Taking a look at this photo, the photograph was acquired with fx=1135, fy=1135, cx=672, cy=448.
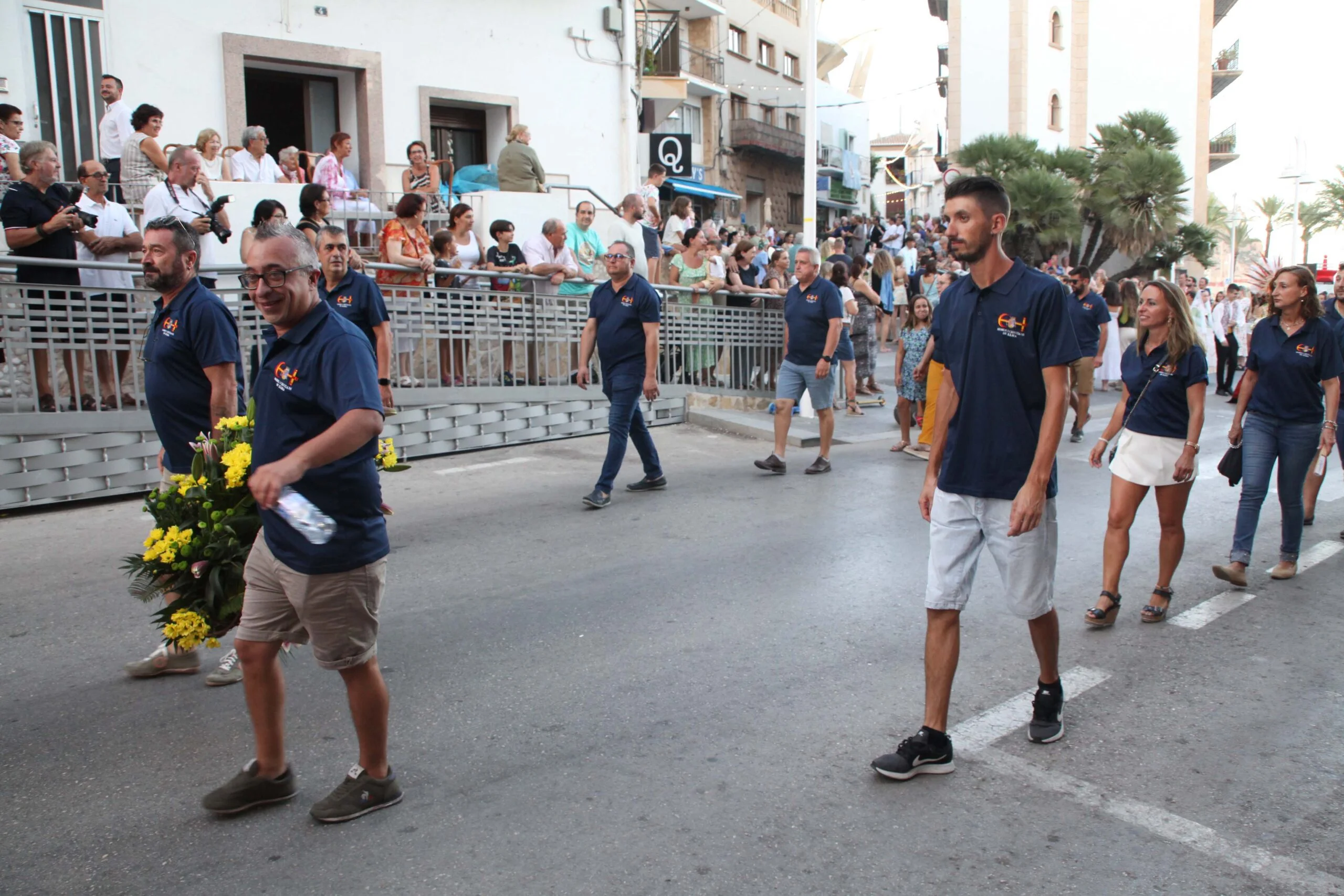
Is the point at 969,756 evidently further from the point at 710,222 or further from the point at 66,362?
the point at 710,222

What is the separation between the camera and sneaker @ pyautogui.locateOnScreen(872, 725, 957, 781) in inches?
152

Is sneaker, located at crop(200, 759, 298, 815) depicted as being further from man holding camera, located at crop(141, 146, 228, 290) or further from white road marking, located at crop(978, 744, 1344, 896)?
man holding camera, located at crop(141, 146, 228, 290)

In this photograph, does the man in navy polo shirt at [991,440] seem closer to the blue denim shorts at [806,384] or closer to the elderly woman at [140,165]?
the blue denim shorts at [806,384]

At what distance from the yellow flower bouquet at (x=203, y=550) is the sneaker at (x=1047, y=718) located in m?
2.95

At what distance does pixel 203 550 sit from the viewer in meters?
4.13

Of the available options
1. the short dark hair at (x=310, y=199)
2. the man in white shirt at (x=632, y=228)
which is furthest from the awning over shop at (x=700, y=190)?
the short dark hair at (x=310, y=199)

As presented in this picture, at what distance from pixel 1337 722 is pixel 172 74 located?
14.0m

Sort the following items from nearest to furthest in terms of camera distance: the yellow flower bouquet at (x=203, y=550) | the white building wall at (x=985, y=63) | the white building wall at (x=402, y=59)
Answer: the yellow flower bouquet at (x=203, y=550)
the white building wall at (x=402, y=59)
the white building wall at (x=985, y=63)

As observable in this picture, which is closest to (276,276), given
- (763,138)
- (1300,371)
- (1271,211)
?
Result: (1300,371)

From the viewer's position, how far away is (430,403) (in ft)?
34.2

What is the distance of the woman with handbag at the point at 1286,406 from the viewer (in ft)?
21.5

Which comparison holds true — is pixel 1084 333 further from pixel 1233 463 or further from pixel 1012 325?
pixel 1012 325

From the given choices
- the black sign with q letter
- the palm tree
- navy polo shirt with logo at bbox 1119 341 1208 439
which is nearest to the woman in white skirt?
navy polo shirt with logo at bbox 1119 341 1208 439

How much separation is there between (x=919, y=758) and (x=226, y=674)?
292 centimetres
